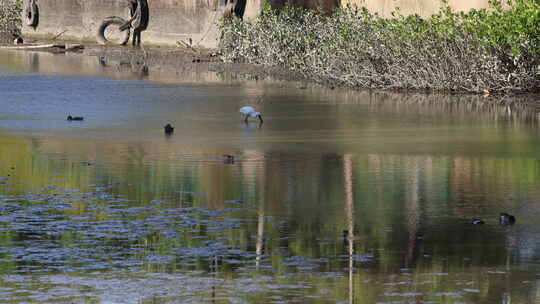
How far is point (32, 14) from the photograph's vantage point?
142ft

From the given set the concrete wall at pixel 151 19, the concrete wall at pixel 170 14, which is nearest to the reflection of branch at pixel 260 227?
the concrete wall at pixel 170 14

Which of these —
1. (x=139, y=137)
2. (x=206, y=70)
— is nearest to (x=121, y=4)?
(x=206, y=70)

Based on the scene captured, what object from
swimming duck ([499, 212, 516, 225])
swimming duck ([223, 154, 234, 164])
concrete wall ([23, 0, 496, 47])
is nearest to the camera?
swimming duck ([499, 212, 516, 225])

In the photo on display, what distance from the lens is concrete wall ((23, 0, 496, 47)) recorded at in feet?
95.3

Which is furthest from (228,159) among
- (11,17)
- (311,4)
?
(11,17)

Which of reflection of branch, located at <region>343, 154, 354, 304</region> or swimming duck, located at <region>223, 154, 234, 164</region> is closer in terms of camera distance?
reflection of branch, located at <region>343, 154, 354, 304</region>

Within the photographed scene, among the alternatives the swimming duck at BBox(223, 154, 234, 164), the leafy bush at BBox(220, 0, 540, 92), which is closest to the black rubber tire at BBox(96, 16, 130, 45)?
the leafy bush at BBox(220, 0, 540, 92)

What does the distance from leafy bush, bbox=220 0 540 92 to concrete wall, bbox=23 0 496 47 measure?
3.97m

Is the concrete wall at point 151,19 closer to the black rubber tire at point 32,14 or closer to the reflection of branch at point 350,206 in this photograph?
the black rubber tire at point 32,14

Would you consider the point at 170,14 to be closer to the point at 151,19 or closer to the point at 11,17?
the point at 151,19

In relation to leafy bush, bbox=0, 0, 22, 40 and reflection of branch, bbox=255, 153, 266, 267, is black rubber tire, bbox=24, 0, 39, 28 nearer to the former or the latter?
leafy bush, bbox=0, 0, 22, 40

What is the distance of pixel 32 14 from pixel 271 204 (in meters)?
35.1

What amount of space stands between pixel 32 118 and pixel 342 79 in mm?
7572

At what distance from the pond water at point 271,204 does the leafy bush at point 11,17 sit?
91.2ft
